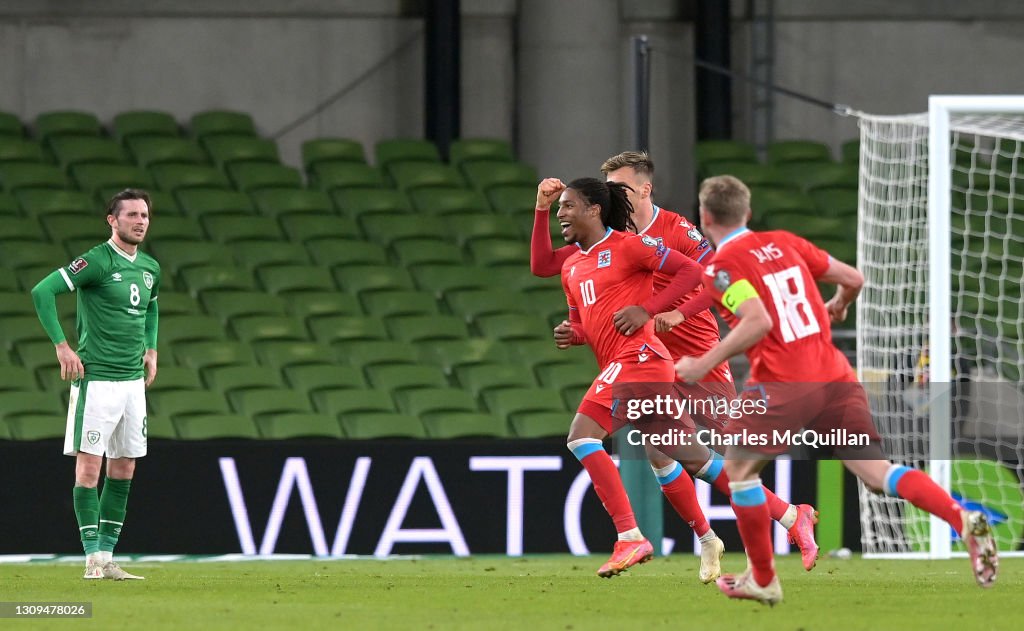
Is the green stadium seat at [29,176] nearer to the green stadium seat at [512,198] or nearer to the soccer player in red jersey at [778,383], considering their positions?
the green stadium seat at [512,198]

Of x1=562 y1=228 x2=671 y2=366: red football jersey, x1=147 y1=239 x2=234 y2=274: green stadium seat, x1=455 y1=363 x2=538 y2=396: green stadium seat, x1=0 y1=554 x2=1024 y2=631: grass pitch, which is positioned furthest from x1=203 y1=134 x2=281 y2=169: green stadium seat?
x1=562 y1=228 x2=671 y2=366: red football jersey

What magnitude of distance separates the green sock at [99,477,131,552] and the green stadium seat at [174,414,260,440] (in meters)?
2.81

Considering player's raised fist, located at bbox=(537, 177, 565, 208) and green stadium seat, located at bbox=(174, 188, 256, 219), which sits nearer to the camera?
player's raised fist, located at bbox=(537, 177, 565, 208)

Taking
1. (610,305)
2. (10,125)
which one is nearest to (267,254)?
(10,125)

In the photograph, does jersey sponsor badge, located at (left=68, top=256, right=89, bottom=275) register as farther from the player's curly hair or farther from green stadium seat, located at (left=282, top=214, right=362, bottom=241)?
green stadium seat, located at (left=282, top=214, right=362, bottom=241)

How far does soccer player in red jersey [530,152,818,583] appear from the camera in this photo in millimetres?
7484

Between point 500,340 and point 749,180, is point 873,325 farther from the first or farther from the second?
point 749,180

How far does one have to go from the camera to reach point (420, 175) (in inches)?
585

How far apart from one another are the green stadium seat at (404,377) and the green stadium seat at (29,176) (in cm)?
377

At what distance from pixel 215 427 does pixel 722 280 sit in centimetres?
579

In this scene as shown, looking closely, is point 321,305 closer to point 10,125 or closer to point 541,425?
point 541,425

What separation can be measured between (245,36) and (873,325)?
764 centimetres

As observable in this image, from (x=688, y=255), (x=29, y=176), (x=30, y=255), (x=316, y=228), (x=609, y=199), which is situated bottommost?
(x=688, y=255)

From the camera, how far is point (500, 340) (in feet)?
42.0
